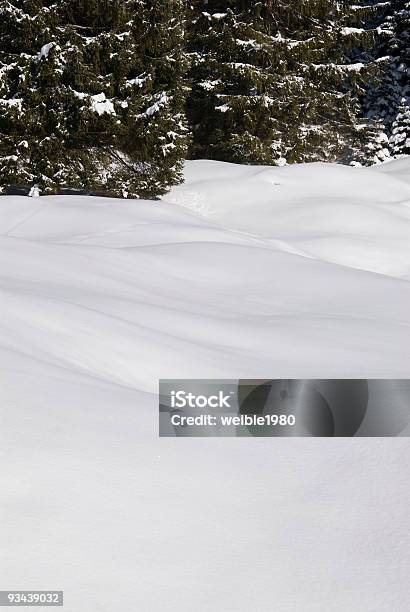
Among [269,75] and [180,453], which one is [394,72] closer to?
[269,75]

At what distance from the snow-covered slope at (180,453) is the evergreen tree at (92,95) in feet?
26.3

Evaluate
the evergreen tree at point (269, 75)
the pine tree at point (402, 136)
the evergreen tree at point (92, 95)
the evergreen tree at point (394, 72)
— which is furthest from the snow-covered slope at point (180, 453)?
the evergreen tree at point (394, 72)

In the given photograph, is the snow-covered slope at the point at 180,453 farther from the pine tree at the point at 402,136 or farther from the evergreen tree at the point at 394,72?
the evergreen tree at the point at 394,72

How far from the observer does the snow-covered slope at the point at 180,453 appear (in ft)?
5.84

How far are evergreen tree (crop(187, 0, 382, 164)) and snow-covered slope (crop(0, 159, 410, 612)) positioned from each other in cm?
1375

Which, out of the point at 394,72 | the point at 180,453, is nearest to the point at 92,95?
the point at 180,453

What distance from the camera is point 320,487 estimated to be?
2.18 m

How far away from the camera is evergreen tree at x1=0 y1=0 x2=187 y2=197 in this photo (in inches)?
493

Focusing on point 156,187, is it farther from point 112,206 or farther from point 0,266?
point 0,266

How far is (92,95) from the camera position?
12.8 meters

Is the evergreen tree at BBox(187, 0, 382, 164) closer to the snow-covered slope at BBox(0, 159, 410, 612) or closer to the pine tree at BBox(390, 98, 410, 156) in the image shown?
the pine tree at BBox(390, 98, 410, 156)

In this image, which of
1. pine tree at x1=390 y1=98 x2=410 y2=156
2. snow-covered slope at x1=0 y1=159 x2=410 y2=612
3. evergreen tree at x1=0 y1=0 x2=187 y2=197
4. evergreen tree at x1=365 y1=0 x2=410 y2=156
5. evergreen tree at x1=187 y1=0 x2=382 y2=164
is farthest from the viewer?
evergreen tree at x1=365 y1=0 x2=410 y2=156

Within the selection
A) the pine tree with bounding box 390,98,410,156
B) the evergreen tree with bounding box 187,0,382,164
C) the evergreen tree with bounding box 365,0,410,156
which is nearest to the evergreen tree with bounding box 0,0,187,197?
the evergreen tree with bounding box 187,0,382,164

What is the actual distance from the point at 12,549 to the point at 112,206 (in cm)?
634
